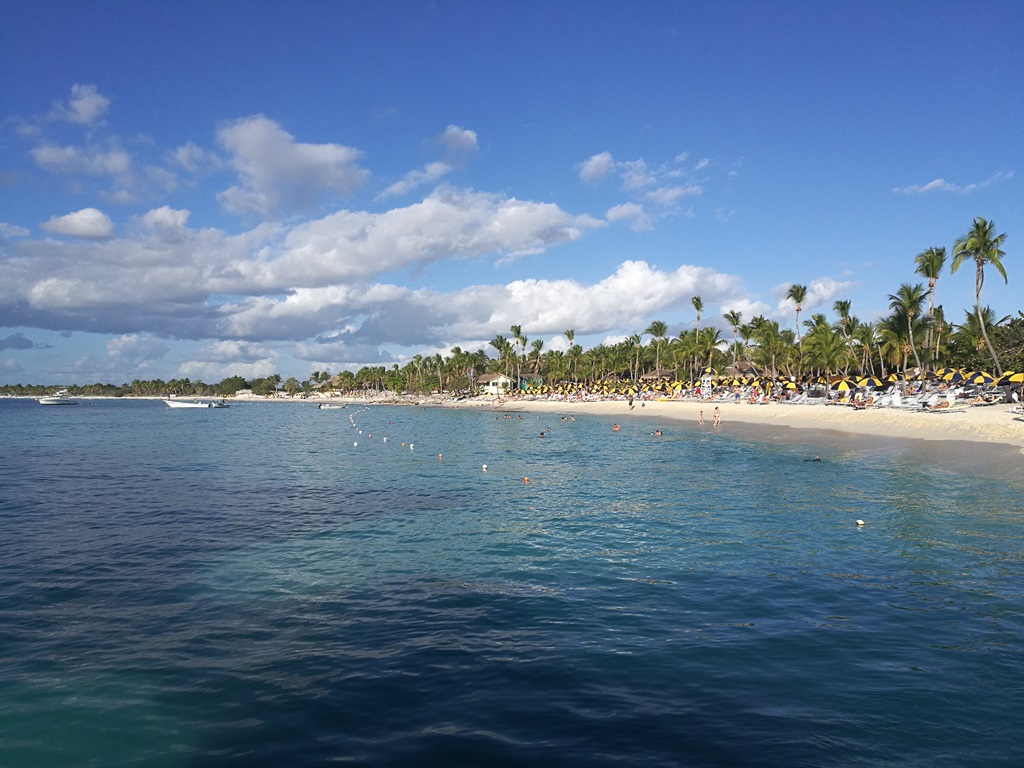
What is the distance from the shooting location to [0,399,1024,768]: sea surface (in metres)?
7.25

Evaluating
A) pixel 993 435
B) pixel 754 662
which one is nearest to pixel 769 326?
pixel 993 435

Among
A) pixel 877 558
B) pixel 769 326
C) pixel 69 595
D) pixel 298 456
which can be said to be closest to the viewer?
pixel 69 595

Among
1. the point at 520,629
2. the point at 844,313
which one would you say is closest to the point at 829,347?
the point at 844,313

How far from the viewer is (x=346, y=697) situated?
27.1 feet

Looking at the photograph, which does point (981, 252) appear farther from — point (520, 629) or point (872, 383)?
point (520, 629)

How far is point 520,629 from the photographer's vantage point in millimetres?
10609

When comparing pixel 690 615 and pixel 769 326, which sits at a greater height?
pixel 769 326

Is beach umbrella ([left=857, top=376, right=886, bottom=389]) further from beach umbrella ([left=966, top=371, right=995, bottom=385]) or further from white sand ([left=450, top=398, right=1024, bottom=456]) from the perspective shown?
beach umbrella ([left=966, top=371, right=995, bottom=385])

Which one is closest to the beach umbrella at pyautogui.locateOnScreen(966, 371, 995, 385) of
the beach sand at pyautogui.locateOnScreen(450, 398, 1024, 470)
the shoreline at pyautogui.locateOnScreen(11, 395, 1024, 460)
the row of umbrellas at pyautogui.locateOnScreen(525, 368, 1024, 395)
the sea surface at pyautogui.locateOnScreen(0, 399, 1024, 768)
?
the row of umbrellas at pyautogui.locateOnScreen(525, 368, 1024, 395)

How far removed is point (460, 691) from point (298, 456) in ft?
118

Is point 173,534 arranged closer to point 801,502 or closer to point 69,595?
point 69,595

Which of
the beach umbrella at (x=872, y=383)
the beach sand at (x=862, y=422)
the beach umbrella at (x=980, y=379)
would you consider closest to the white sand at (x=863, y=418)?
the beach sand at (x=862, y=422)

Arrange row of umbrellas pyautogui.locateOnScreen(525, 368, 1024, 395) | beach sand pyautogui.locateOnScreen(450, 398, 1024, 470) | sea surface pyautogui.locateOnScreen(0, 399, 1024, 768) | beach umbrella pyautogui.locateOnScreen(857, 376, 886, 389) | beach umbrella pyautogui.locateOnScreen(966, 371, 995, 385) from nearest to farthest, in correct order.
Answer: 1. sea surface pyautogui.locateOnScreen(0, 399, 1024, 768)
2. beach sand pyautogui.locateOnScreen(450, 398, 1024, 470)
3. beach umbrella pyautogui.locateOnScreen(966, 371, 995, 385)
4. row of umbrellas pyautogui.locateOnScreen(525, 368, 1024, 395)
5. beach umbrella pyautogui.locateOnScreen(857, 376, 886, 389)

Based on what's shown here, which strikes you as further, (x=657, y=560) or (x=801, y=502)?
(x=801, y=502)
